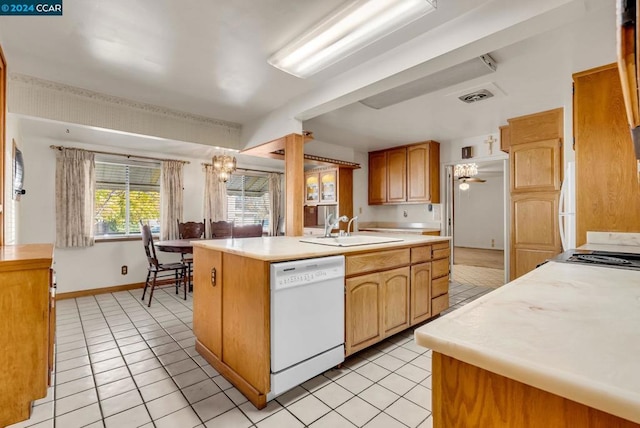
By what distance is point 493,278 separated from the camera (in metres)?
4.95

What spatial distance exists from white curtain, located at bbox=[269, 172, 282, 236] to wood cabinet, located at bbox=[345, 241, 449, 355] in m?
3.54

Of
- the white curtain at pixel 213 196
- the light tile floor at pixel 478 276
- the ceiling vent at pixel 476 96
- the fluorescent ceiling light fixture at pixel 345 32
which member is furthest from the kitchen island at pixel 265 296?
the white curtain at pixel 213 196

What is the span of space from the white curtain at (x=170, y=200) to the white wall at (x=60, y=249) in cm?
38

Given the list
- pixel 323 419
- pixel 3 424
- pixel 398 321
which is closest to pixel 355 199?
pixel 398 321

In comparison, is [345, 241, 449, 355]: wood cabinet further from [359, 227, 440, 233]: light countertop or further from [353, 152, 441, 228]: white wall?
[353, 152, 441, 228]: white wall

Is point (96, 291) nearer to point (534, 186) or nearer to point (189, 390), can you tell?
point (189, 390)

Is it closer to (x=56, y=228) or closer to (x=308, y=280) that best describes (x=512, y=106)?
(x=308, y=280)

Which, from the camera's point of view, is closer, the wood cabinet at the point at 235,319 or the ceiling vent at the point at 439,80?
the wood cabinet at the point at 235,319

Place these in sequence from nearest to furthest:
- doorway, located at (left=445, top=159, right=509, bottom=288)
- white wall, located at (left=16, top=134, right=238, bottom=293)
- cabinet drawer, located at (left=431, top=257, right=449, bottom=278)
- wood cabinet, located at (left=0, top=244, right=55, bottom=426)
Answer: wood cabinet, located at (left=0, top=244, right=55, bottom=426) → cabinet drawer, located at (left=431, top=257, right=449, bottom=278) → white wall, located at (left=16, top=134, right=238, bottom=293) → doorway, located at (left=445, top=159, right=509, bottom=288)

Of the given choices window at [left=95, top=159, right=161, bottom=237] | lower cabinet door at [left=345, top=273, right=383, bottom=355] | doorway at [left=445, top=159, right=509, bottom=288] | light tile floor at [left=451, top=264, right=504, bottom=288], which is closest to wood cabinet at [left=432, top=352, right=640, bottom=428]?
lower cabinet door at [left=345, top=273, right=383, bottom=355]

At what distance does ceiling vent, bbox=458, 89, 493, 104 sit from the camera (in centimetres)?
284

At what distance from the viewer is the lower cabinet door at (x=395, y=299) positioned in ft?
7.85

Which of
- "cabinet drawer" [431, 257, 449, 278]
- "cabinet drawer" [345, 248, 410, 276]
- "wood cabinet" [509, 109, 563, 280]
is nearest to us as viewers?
"cabinet drawer" [345, 248, 410, 276]

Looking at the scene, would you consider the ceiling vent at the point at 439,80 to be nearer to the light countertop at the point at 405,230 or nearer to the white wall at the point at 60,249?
the light countertop at the point at 405,230
